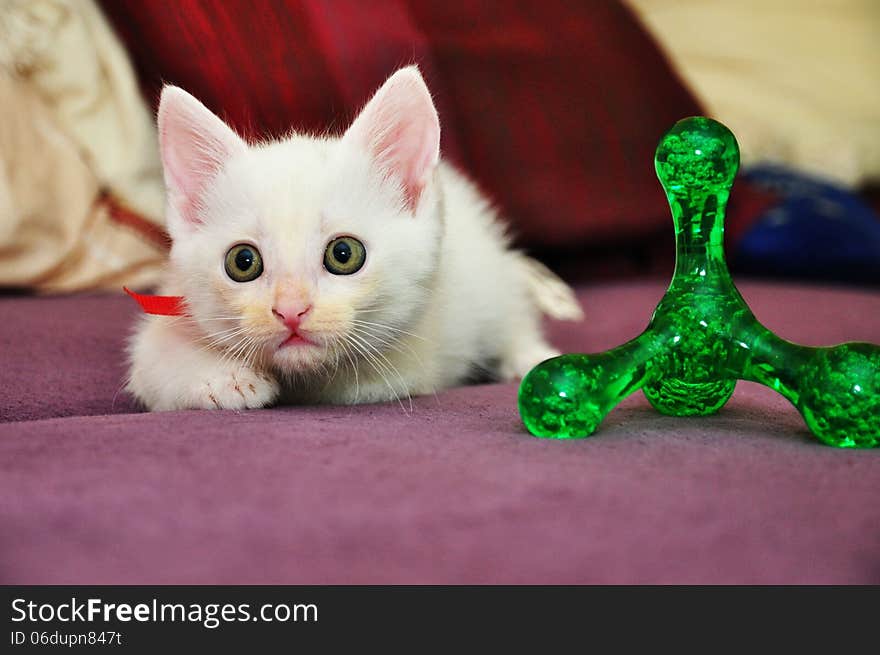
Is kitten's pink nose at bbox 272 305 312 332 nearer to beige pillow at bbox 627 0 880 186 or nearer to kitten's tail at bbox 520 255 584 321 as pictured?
kitten's tail at bbox 520 255 584 321

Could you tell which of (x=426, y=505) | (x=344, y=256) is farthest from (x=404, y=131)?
(x=426, y=505)

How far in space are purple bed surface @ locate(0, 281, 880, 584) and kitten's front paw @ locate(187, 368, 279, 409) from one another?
4.8 inches

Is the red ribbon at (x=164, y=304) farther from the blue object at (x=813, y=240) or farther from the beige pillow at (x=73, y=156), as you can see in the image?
the blue object at (x=813, y=240)

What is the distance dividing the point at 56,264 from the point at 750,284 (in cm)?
125

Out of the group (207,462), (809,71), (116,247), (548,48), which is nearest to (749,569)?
(207,462)

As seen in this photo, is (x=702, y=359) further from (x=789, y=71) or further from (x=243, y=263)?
(x=789, y=71)

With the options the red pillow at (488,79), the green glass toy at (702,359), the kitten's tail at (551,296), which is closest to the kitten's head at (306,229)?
the green glass toy at (702,359)

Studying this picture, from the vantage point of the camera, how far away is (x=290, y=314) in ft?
3.10

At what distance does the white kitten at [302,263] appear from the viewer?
0.98 m

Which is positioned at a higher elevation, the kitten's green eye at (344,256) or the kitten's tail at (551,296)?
the kitten's tail at (551,296)

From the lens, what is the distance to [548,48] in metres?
1.91

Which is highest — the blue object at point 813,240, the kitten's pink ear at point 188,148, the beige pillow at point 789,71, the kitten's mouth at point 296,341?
the beige pillow at point 789,71

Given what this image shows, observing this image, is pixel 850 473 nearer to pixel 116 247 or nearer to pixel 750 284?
pixel 750 284

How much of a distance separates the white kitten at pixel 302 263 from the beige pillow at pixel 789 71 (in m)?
1.43
